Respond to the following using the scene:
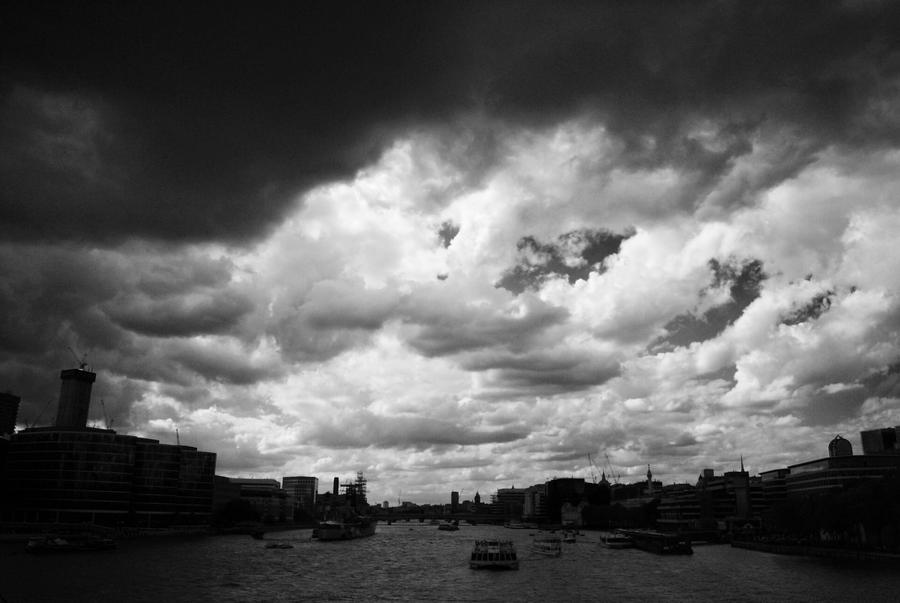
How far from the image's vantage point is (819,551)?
492 ft

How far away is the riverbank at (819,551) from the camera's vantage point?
429 feet

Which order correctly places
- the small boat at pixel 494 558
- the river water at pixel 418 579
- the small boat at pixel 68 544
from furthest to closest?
the small boat at pixel 68 544
the small boat at pixel 494 558
the river water at pixel 418 579

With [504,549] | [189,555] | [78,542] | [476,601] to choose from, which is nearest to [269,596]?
[476,601]

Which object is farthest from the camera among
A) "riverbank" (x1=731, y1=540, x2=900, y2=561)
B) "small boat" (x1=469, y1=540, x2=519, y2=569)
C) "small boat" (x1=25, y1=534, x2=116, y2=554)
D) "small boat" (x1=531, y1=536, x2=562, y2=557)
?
"small boat" (x1=531, y1=536, x2=562, y2=557)

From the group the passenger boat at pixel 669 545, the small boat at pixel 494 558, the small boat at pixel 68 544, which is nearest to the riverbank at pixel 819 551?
the passenger boat at pixel 669 545

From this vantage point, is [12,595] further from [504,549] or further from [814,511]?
[814,511]

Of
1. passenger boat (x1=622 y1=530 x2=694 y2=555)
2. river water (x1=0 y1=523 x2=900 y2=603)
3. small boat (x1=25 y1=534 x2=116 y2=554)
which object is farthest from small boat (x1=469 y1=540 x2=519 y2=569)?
small boat (x1=25 y1=534 x2=116 y2=554)

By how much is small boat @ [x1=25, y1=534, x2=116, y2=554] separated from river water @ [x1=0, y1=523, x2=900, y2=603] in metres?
5.16

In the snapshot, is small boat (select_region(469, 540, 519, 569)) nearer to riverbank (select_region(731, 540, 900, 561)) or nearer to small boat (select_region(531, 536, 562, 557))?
small boat (select_region(531, 536, 562, 557))

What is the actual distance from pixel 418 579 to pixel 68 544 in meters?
90.7

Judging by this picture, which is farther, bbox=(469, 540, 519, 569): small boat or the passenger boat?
the passenger boat

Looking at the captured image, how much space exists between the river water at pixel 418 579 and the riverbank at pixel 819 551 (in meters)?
4.44

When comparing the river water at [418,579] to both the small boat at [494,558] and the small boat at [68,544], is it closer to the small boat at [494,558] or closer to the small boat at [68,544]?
the small boat at [494,558]

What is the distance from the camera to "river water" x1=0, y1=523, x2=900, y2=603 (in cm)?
8956
